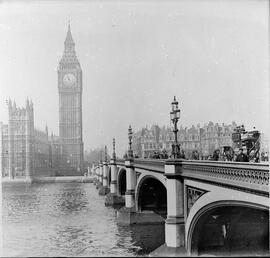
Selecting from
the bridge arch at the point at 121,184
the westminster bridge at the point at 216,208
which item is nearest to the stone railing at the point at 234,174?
the westminster bridge at the point at 216,208

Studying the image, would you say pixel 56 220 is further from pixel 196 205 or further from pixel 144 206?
pixel 196 205

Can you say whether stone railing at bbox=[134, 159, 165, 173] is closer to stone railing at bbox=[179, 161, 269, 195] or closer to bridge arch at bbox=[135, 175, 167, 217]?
bridge arch at bbox=[135, 175, 167, 217]

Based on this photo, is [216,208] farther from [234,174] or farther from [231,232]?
[234,174]

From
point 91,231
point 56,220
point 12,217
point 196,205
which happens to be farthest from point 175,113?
point 12,217

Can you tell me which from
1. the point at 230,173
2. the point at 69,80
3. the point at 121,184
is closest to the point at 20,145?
the point at 69,80

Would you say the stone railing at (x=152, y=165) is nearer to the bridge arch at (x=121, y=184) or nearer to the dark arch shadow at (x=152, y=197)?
the dark arch shadow at (x=152, y=197)

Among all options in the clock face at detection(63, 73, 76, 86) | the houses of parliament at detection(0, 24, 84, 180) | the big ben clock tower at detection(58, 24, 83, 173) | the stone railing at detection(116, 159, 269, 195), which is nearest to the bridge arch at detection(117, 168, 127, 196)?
the stone railing at detection(116, 159, 269, 195)

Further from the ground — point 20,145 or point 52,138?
point 52,138
